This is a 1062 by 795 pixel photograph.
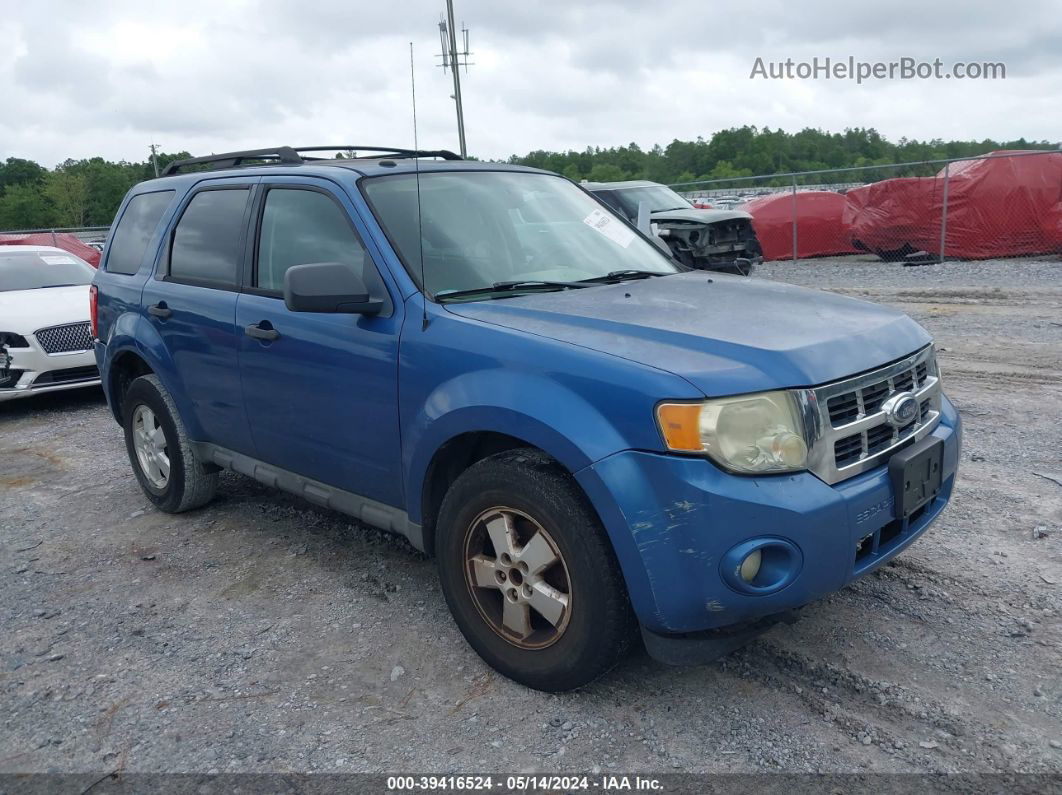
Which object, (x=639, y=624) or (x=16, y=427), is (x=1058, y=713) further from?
(x=16, y=427)

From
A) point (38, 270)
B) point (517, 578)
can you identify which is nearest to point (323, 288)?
point (517, 578)

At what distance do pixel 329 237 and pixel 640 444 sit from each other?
1845mm

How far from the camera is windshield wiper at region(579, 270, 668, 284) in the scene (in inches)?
150

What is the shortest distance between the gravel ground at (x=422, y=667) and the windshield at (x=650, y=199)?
8.87m

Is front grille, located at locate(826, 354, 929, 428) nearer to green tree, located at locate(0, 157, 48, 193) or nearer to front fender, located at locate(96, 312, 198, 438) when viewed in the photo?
front fender, located at locate(96, 312, 198, 438)

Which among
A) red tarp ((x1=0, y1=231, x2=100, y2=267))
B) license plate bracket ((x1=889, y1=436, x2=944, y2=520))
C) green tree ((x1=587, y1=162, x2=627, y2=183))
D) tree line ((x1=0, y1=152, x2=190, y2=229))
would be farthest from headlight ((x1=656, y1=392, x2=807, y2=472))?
tree line ((x1=0, y1=152, x2=190, y2=229))

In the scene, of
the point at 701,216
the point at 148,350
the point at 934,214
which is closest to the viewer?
the point at 148,350

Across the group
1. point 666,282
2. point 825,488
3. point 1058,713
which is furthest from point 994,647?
point 666,282

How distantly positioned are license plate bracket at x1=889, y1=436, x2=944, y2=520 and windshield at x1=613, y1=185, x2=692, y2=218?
10.5 m

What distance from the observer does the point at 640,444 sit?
8.69 ft

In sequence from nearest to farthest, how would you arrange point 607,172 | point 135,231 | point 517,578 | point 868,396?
point 868,396 → point 517,578 → point 135,231 → point 607,172

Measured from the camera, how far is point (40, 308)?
8461 millimetres

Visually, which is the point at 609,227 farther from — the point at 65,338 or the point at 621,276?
the point at 65,338

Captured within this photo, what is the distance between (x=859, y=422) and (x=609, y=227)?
187 centimetres
